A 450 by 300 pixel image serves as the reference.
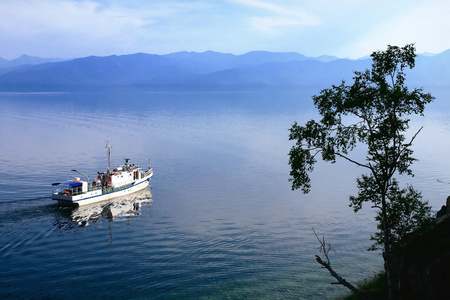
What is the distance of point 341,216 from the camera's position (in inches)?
2736

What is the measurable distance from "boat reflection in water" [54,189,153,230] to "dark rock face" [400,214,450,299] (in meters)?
48.4

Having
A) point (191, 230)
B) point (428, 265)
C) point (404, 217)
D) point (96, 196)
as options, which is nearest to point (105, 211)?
point (96, 196)

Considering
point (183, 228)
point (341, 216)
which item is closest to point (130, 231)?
point (183, 228)

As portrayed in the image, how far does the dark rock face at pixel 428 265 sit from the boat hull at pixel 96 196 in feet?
195

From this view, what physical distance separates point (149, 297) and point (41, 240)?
24.4 m

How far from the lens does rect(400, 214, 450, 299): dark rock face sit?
28156 millimetres

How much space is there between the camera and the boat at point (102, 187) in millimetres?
74625

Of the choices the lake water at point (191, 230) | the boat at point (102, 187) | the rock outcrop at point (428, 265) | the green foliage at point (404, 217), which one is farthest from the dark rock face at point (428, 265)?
the boat at point (102, 187)

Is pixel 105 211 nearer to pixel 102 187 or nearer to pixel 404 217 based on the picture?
pixel 102 187

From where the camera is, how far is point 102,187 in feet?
267

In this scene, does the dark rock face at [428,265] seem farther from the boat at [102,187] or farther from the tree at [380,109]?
the boat at [102,187]

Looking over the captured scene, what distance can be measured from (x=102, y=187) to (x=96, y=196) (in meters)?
3.05

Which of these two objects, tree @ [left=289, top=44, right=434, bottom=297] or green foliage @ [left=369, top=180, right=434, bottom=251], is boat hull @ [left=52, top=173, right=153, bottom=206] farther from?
green foliage @ [left=369, top=180, right=434, bottom=251]

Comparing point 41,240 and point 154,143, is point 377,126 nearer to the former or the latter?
point 41,240
